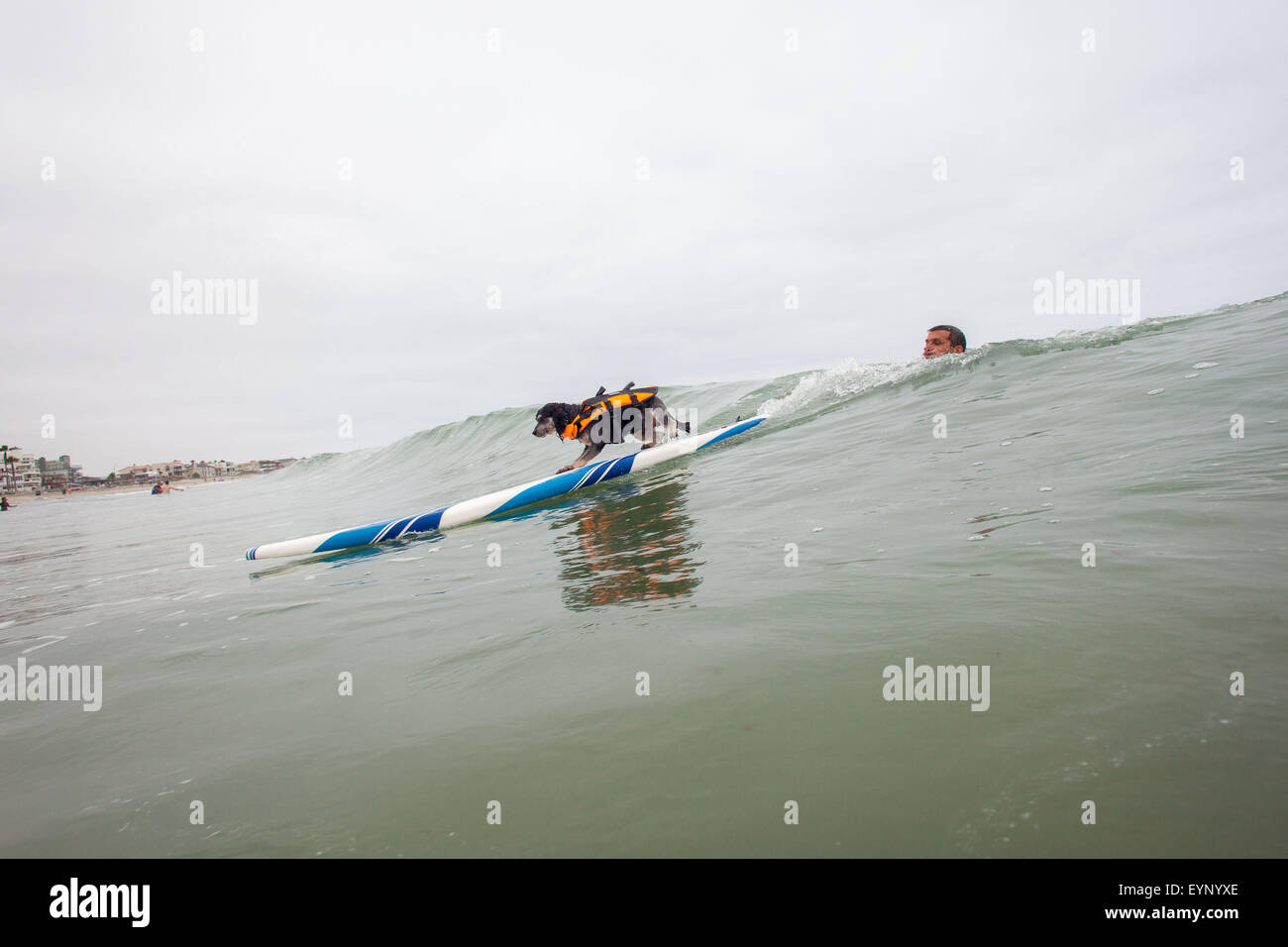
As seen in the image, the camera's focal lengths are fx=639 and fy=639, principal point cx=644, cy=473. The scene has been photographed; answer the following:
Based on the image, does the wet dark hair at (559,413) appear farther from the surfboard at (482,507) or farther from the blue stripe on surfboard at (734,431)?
the blue stripe on surfboard at (734,431)

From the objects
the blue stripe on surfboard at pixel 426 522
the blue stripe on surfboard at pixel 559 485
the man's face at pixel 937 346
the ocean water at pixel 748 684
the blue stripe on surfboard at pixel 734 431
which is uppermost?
the man's face at pixel 937 346

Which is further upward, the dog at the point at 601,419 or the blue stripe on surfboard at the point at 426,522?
the dog at the point at 601,419

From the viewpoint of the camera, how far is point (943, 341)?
1216cm

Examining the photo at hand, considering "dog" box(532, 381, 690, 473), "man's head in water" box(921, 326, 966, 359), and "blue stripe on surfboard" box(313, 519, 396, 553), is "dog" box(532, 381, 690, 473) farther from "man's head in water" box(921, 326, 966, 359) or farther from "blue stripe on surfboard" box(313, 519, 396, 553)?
"man's head in water" box(921, 326, 966, 359)

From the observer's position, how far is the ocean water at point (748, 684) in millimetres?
1485

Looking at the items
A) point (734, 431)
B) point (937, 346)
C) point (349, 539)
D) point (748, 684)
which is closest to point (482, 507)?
point (349, 539)

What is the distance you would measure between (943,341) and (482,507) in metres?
9.38

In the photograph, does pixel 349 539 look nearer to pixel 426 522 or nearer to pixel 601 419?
pixel 426 522

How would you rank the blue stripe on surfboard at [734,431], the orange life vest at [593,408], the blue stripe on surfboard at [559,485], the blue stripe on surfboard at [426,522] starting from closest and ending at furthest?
the blue stripe on surfboard at [426,522] < the blue stripe on surfboard at [559,485] < the orange life vest at [593,408] < the blue stripe on surfboard at [734,431]

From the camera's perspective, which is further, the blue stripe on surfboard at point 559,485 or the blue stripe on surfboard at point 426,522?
the blue stripe on surfboard at point 559,485

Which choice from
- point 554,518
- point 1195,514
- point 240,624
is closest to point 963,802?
point 1195,514

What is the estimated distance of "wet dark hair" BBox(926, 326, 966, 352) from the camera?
1194 cm

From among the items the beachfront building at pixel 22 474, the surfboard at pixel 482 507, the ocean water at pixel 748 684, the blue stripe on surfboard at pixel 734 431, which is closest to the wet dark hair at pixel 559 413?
the surfboard at pixel 482 507
